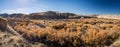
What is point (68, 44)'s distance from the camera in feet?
49.2

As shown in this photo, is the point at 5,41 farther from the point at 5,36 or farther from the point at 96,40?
the point at 96,40

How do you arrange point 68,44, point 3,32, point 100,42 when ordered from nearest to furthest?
point 100,42 < point 68,44 < point 3,32

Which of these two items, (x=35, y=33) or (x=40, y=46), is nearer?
(x=40, y=46)

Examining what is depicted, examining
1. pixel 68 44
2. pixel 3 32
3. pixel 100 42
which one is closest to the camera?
pixel 100 42

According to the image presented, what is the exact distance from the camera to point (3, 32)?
1642cm

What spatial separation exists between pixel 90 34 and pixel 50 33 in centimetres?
A: 350

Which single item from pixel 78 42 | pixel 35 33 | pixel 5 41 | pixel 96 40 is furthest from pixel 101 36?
pixel 5 41

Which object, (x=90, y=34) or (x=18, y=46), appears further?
(x=90, y=34)

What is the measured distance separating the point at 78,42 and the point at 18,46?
14.3ft

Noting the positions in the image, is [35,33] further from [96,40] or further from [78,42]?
[96,40]

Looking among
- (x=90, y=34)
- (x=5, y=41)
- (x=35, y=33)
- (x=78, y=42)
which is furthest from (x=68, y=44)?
(x=5, y=41)

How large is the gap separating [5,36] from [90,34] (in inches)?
263

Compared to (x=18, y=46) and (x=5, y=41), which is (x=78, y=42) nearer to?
(x=18, y=46)

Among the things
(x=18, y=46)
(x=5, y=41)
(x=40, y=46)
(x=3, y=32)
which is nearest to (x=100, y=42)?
(x=40, y=46)
